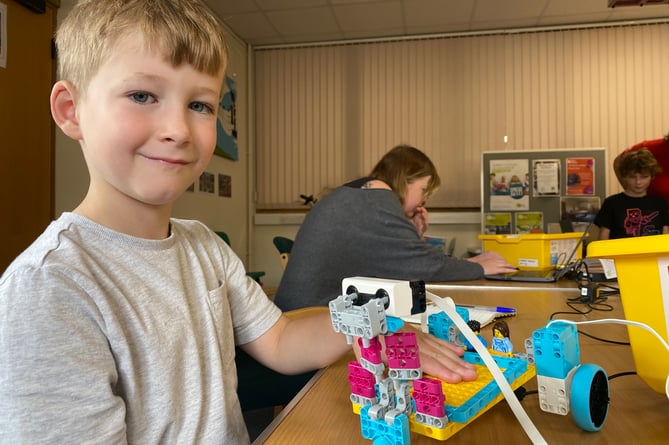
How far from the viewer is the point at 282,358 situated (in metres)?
0.80

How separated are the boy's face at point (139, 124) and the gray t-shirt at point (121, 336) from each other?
0.07 metres

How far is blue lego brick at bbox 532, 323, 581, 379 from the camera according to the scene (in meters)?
0.52

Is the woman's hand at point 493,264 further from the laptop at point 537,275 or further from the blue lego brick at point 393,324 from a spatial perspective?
the blue lego brick at point 393,324

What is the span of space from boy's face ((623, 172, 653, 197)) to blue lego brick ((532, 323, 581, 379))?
284 centimetres

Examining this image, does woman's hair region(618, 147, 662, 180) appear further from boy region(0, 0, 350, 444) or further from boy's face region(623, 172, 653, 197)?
boy region(0, 0, 350, 444)

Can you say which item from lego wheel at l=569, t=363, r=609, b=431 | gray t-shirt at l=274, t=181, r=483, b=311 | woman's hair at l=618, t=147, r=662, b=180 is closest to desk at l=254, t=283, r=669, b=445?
lego wheel at l=569, t=363, r=609, b=431

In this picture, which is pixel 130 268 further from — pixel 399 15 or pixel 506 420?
pixel 399 15

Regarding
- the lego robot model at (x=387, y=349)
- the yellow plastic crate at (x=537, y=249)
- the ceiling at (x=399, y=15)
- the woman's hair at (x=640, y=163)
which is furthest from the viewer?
the ceiling at (x=399, y=15)

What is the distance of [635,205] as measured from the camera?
299 centimetres

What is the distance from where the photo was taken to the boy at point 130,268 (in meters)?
0.46

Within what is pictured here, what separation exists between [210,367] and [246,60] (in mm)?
4046

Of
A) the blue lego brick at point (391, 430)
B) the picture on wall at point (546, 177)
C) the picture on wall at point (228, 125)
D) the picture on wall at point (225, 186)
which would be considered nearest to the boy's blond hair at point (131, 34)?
the blue lego brick at point (391, 430)

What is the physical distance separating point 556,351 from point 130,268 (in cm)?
53

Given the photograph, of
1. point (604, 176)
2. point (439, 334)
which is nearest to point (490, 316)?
point (439, 334)
